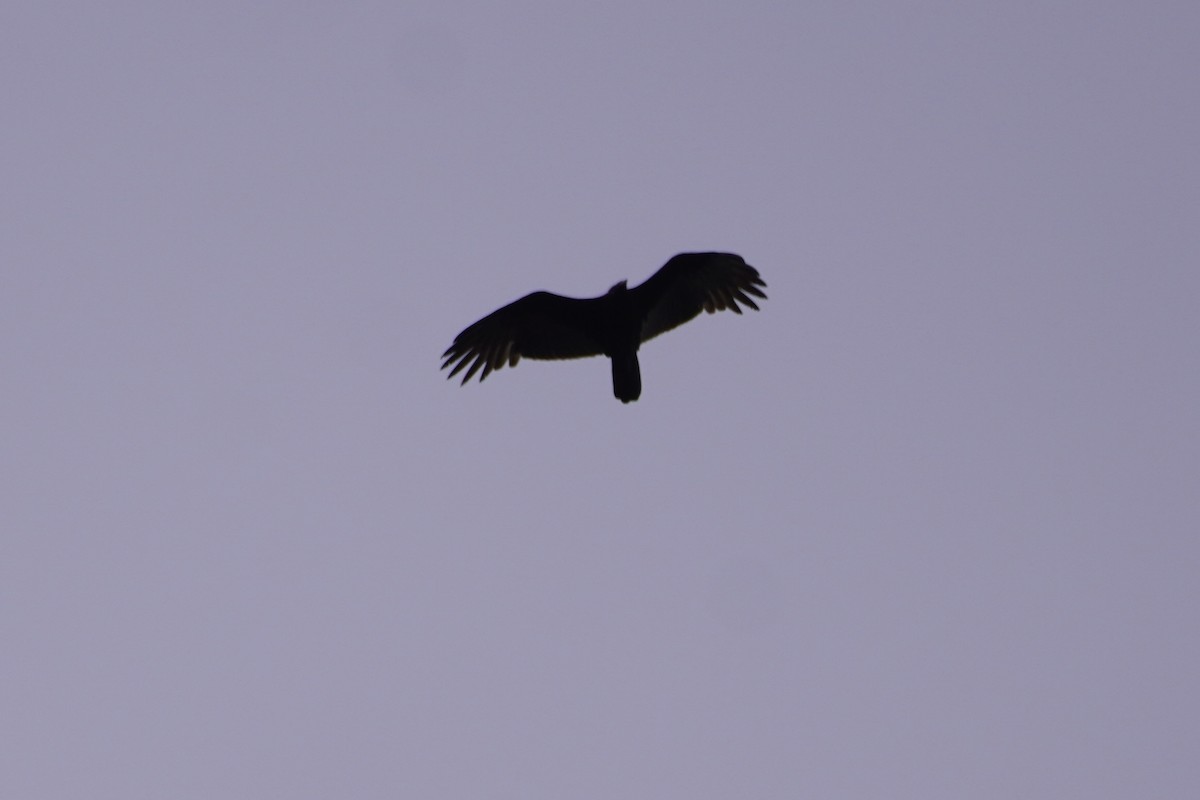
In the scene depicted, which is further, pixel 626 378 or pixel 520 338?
pixel 520 338

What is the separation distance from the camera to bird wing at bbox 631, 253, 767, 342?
18.0 m

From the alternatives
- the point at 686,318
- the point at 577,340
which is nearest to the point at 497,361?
the point at 577,340

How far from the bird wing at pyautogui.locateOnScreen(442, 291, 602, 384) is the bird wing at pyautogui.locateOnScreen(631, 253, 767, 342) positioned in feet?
2.60

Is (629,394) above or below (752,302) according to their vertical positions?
below

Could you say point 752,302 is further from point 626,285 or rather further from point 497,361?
point 497,361

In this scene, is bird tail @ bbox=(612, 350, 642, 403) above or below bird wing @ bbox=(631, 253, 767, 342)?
below

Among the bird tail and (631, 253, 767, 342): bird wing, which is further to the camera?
(631, 253, 767, 342): bird wing

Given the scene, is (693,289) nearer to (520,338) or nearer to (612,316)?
(612,316)

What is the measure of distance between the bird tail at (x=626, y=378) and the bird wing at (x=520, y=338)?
21.8 inches

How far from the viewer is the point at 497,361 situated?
18.4m

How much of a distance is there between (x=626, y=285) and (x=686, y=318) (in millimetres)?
798

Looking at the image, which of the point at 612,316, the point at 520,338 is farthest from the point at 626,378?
the point at 520,338

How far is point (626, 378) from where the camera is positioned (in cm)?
1738

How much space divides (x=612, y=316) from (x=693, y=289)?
3.45 feet
